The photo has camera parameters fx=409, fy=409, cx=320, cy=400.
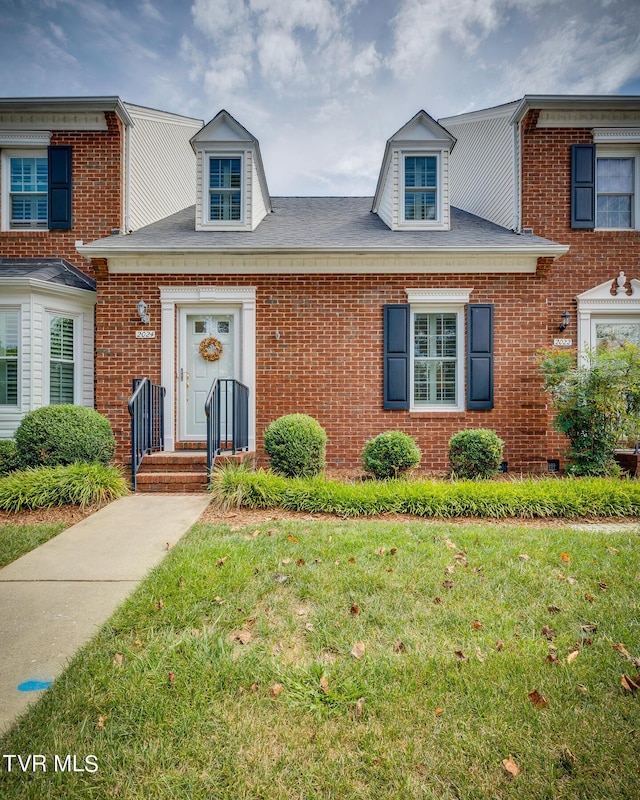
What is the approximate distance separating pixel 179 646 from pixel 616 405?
6440 millimetres

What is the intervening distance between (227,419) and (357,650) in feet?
16.1

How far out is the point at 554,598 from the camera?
9.10ft

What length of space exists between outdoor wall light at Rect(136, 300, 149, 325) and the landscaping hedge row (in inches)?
138

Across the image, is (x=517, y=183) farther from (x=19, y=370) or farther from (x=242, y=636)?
(x=19, y=370)

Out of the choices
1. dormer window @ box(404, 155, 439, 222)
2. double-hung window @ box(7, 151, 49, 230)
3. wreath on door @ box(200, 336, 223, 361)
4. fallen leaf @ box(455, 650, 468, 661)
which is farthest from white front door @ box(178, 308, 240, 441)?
fallen leaf @ box(455, 650, 468, 661)

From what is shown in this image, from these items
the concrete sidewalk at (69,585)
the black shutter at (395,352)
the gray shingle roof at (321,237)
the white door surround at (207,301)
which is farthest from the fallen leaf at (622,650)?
the gray shingle roof at (321,237)

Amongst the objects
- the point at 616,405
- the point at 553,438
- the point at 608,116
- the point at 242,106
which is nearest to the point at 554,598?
the point at 616,405

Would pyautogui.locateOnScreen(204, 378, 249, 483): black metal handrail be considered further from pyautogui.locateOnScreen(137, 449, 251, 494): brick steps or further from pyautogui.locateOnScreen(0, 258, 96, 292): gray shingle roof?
pyautogui.locateOnScreen(0, 258, 96, 292): gray shingle roof

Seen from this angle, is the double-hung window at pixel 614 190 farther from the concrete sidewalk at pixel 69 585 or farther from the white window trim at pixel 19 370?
the white window trim at pixel 19 370

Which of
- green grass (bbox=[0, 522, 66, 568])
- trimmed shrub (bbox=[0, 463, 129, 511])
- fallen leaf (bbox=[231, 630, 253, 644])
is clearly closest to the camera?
fallen leaf (bbox=[231, 630, 253, 644])

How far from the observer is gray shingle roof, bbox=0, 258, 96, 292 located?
6805mm

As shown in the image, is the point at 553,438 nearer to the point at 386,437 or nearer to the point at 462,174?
the point at 386,437

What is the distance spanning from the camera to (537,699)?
73.5 inches

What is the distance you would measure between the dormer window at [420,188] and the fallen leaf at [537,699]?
783 cm
